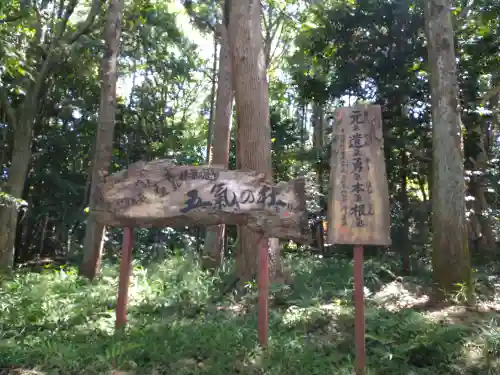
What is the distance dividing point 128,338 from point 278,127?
13831 millimetres

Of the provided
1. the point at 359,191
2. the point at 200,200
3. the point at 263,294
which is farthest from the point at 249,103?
the point at 263,294

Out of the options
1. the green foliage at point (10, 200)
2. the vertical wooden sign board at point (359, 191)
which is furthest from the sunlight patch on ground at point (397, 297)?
the green foliage at point (10, 200)

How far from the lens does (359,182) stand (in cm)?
461

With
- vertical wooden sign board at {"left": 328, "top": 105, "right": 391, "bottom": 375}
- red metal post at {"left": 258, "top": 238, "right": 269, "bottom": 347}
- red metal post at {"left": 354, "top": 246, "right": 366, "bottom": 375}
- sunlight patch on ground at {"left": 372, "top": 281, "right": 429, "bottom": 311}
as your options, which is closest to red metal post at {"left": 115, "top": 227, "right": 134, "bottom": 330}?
red metal post at {"left": 258, "top": 238, "right": 269, "bottom": 347}

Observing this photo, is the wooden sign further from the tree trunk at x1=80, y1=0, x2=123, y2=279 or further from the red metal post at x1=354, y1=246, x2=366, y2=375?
the tree trunk at x1=80, y1=0, x2=123, y2=279

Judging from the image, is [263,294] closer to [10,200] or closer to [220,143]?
[10,200]

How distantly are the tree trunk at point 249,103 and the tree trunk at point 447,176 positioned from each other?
9.09ft

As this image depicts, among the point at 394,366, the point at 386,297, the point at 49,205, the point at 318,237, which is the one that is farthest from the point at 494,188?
the point at 49,205

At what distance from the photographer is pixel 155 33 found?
1323cm

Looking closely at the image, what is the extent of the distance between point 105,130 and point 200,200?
15.6 feet

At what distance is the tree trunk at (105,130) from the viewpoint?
8.93 m

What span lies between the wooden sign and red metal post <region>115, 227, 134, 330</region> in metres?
2.60

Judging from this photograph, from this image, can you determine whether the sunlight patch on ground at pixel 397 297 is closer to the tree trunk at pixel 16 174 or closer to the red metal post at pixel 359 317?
the red metal post at pixel 359 317

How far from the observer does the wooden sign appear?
4496mm
